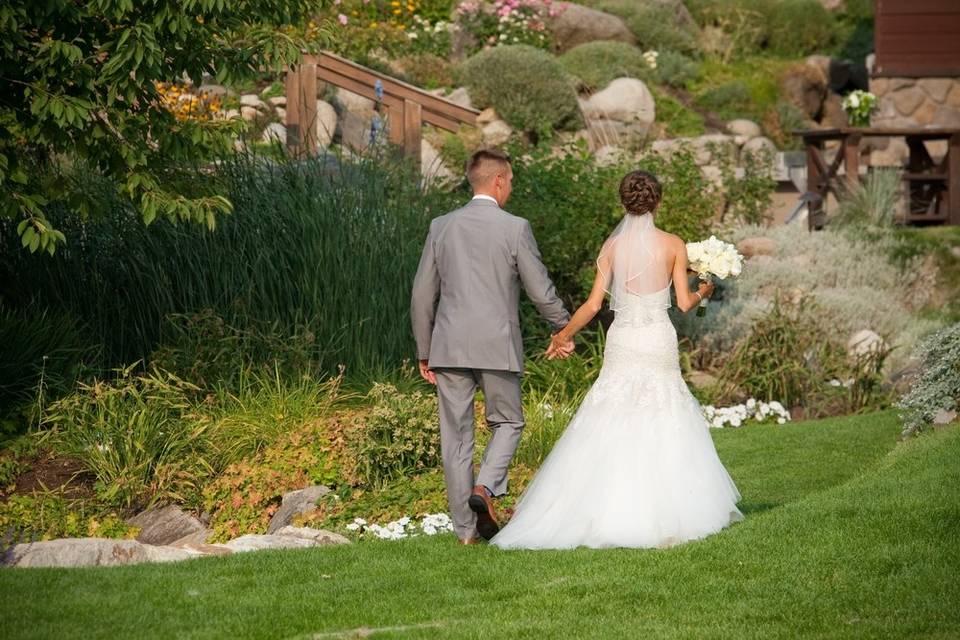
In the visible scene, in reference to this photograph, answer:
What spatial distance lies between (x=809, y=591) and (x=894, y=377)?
7.04 m

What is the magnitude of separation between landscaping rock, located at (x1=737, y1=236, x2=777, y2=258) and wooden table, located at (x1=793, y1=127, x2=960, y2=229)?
146 cm

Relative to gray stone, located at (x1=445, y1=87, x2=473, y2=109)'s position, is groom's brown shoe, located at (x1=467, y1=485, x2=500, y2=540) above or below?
below

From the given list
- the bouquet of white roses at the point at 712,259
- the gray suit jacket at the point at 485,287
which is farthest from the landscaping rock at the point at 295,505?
the bouquet of white roses at the point at 712,259

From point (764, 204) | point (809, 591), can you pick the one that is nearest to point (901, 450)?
point (809, 591)

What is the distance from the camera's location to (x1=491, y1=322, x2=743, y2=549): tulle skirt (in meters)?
6.48

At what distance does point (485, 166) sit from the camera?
666 cm

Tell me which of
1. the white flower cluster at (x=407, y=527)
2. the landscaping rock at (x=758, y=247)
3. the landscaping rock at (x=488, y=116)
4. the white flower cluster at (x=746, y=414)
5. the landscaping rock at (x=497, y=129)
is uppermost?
the landscaping rock at (x=488, y=116)

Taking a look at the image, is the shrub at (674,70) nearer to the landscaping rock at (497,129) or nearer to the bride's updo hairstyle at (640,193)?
the landscaping rock at (497,129)

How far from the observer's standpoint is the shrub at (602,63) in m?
21.8

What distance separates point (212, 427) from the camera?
9094 mm

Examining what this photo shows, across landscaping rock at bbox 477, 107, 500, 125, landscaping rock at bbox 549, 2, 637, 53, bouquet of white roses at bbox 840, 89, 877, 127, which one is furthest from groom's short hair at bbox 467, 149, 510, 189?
landscaping rock at bbox 549, 2, 637, 53

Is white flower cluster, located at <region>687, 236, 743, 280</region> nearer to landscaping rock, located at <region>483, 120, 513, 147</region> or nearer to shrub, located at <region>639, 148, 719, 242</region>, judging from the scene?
shrub, located at <region>639, 148, 719, 242</region>

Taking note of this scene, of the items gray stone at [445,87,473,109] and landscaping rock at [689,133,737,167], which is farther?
gray stone at [445,87,473,109]

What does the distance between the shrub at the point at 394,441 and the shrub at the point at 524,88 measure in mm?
11440
